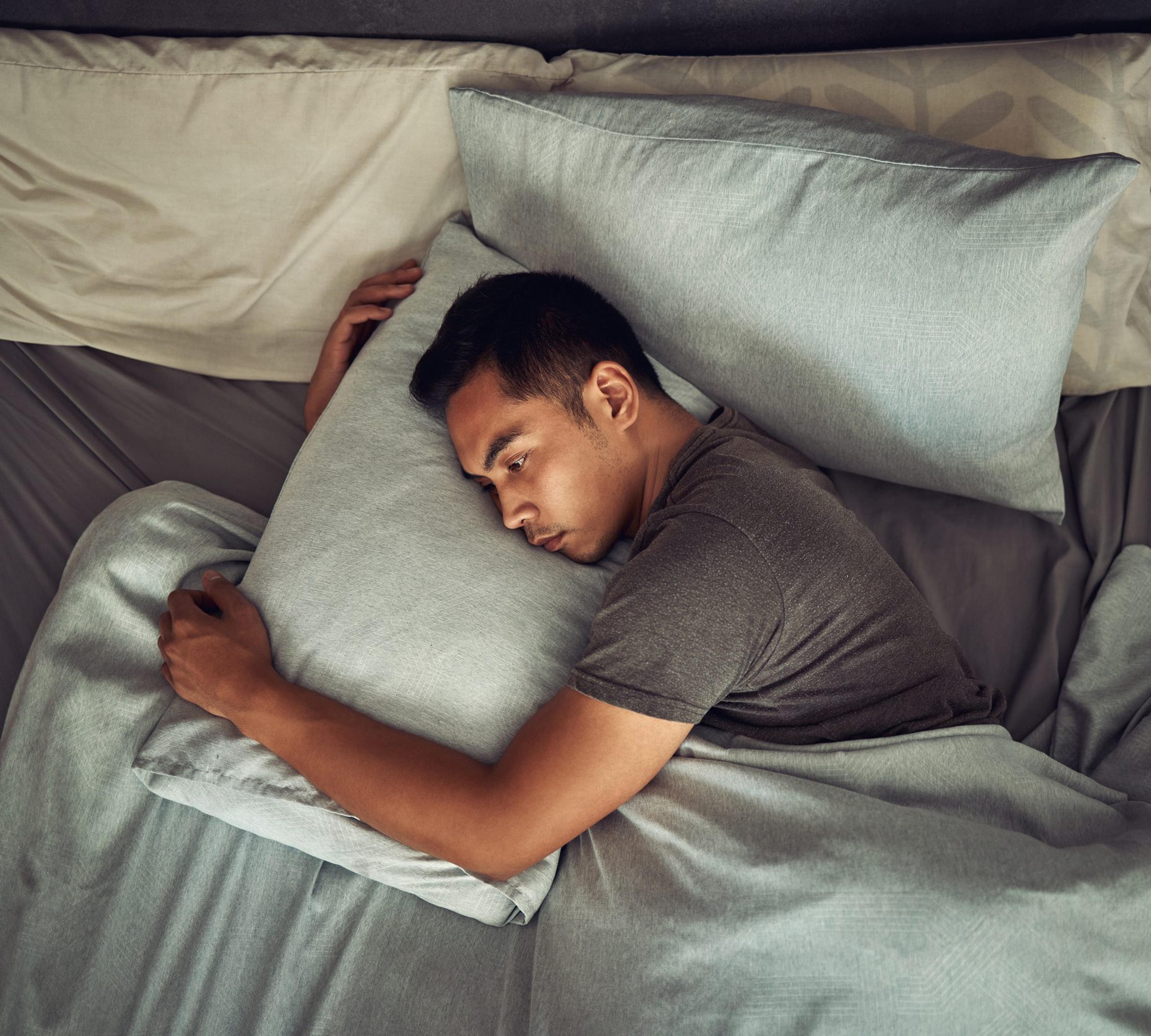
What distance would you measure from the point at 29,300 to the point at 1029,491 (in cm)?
166

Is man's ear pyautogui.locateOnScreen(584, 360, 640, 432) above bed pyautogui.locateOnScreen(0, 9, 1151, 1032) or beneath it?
above

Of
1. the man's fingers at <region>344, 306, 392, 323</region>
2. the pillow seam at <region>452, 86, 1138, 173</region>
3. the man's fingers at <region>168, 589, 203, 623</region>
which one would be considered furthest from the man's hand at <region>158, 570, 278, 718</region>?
the pillow seam at <region>452, 86, 1138, 173</region>

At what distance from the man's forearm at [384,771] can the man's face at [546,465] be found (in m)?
0.30

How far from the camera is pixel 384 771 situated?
96 cm

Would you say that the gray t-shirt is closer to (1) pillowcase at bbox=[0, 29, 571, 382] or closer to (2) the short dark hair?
(2) the short dark hair

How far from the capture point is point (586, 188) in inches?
47.6

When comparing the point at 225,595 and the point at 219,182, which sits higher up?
the point at 219,182

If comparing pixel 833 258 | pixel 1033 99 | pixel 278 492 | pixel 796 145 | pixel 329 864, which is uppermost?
pixel 1033 99

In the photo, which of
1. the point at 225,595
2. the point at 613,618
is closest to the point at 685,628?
the point at 613,618

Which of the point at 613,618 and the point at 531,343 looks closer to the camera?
the point at 613,618

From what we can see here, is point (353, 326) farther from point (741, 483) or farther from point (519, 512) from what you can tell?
point (741, 483)

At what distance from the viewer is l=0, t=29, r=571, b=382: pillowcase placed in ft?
4.64

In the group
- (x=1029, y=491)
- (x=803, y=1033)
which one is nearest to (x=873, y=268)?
(x=1029, y=491)

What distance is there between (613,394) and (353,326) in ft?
1.64
